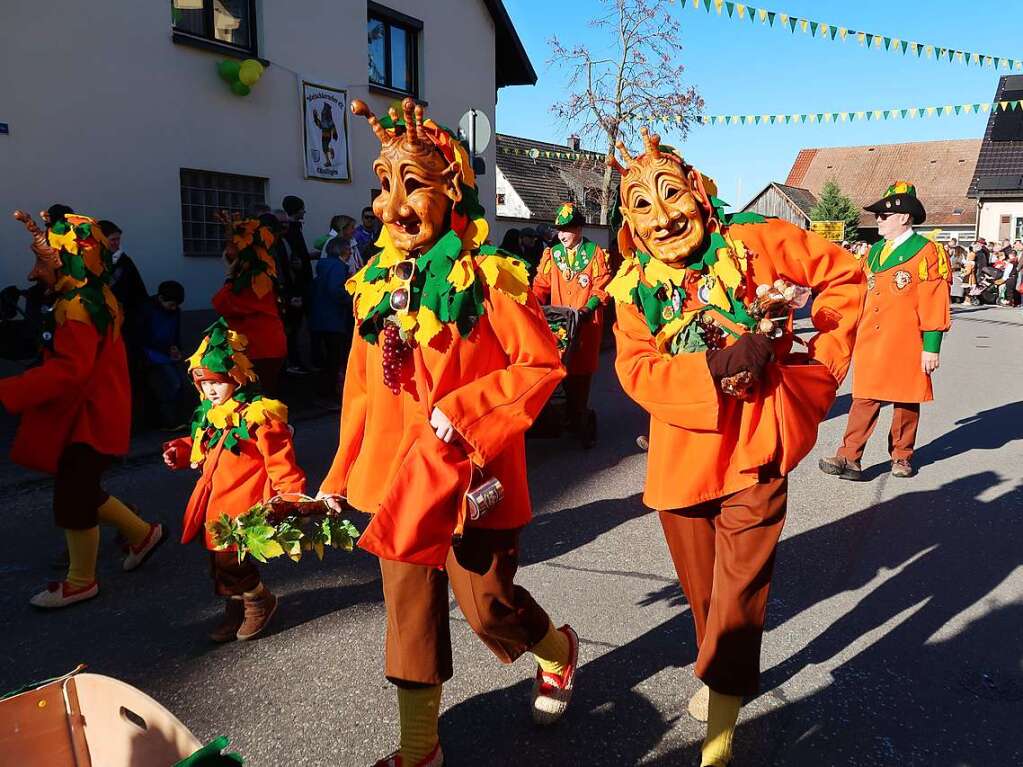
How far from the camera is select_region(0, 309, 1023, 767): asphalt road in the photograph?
2.94 meters

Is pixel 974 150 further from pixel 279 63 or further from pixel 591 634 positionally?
pixel 591 634

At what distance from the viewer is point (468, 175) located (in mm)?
2619

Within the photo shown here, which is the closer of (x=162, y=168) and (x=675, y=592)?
(x=675, y=592)

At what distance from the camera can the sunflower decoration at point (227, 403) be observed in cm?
346

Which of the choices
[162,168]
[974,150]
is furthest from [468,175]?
[974,150]

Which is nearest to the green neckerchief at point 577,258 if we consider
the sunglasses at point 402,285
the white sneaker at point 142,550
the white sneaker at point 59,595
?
the white sneaker at point 142,550

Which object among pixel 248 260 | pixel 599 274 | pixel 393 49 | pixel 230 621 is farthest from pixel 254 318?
pixel 393 49

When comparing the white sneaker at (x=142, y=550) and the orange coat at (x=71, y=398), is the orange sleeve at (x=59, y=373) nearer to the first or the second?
the orange coat at (x=71, y=398)

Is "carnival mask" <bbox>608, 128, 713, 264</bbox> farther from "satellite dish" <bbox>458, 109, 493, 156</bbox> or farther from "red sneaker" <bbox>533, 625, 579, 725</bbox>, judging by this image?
"satellite dish" <bbox>458, 109, 493, 156</bbox>

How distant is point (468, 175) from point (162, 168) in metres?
8.46

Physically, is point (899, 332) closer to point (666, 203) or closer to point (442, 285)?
point (666, 203)

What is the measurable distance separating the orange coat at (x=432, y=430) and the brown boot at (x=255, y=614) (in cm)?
114

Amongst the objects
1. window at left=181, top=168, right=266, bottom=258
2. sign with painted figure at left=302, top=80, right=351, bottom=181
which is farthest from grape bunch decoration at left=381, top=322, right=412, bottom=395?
sign with painted figure at left=302, top=80, right=351, bottom=181

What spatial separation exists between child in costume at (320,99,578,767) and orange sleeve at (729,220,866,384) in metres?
0.83
